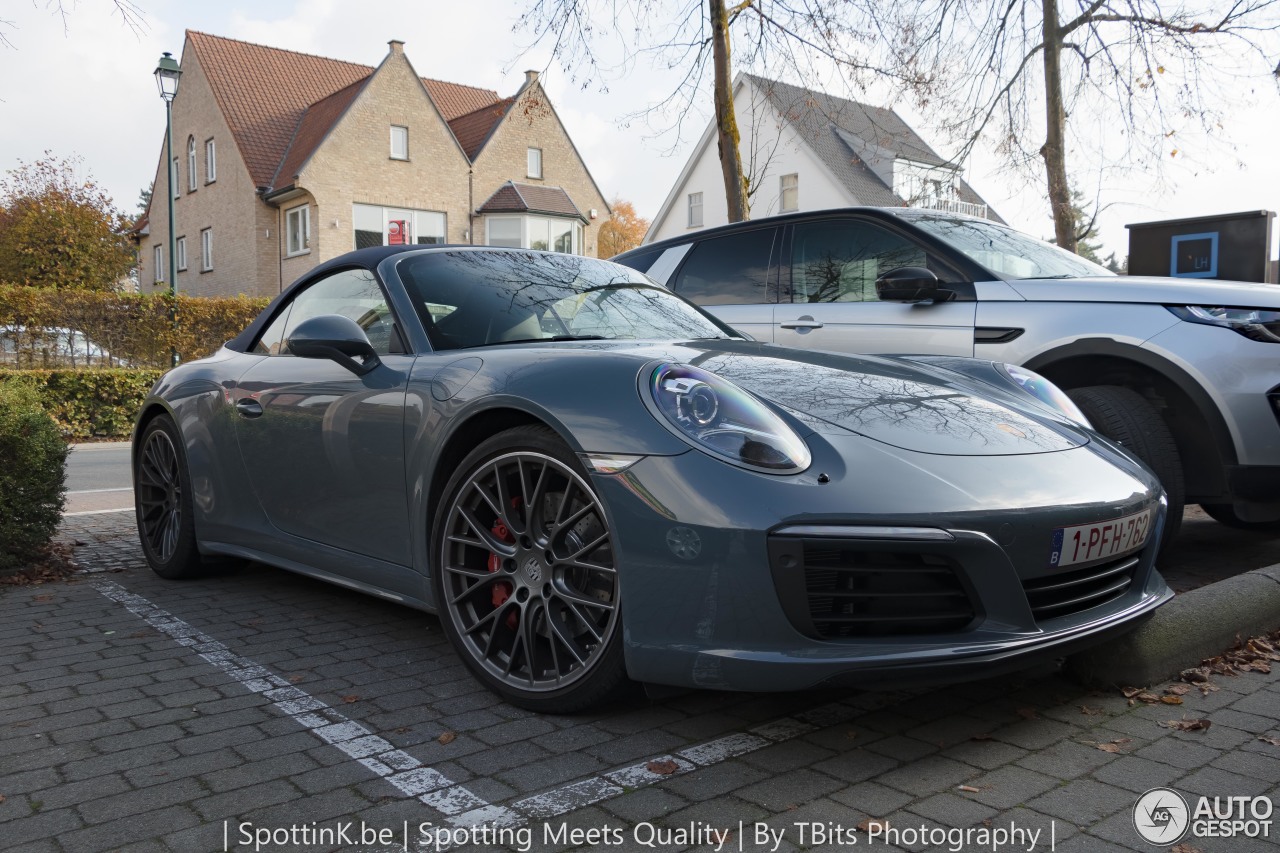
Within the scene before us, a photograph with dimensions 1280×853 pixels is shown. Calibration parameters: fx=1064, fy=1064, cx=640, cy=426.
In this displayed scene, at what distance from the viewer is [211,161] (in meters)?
34.3

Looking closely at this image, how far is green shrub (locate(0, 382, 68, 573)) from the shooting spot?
16.1ft

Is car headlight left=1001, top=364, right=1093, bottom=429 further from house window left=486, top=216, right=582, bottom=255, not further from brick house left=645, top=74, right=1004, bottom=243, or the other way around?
house window left=486, top=216, right=582, bottom=255

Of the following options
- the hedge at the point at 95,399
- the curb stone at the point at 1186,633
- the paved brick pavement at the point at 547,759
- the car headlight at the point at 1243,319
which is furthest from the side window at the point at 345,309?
the hedge at the point at 95,399

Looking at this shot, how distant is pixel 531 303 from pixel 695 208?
33.1m

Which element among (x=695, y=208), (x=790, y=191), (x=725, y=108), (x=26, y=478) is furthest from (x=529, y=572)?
(x=695, y=208)

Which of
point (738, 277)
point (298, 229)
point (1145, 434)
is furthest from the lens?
point (298, 229)

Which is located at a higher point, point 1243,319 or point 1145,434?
point 1243,319

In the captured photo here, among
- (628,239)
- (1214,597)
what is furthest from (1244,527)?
(628,239)

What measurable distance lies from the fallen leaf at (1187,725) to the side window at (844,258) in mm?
2942

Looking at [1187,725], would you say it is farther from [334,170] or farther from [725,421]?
[334,170]

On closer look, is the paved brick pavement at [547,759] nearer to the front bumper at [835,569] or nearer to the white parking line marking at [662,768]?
the white parking line marking at [662,768]

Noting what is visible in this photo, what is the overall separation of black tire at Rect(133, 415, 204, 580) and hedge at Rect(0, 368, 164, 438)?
12378 millimetres

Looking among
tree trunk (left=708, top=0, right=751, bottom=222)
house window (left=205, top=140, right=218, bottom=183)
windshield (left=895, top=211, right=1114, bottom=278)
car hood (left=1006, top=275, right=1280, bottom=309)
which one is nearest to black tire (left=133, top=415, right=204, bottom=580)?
windshield (left=895, top=211, right=1114, bottom=278)

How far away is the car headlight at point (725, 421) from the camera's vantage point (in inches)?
104
